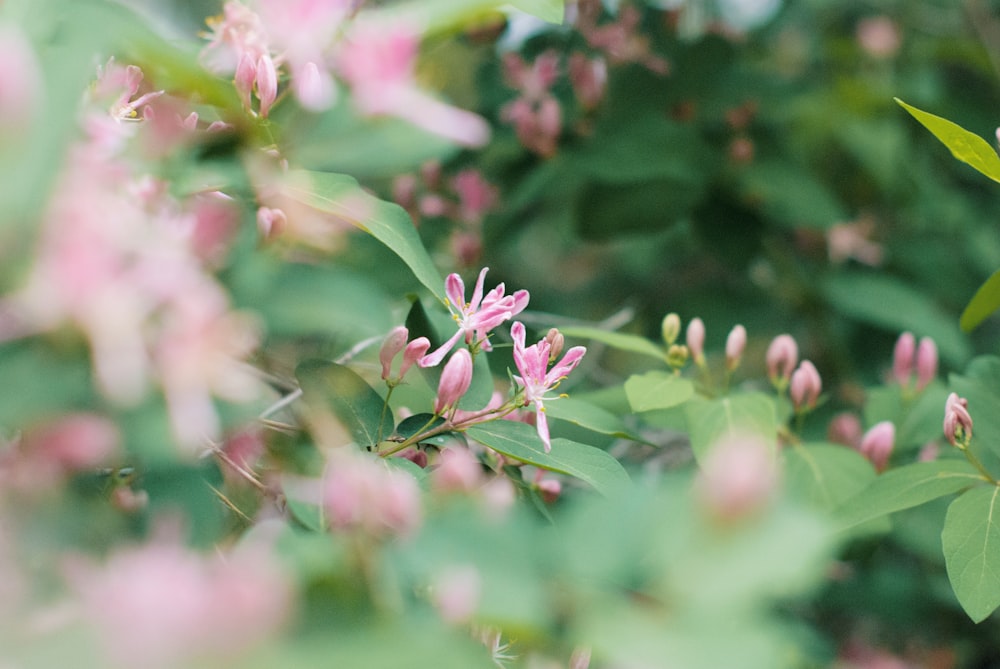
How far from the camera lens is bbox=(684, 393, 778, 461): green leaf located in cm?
66

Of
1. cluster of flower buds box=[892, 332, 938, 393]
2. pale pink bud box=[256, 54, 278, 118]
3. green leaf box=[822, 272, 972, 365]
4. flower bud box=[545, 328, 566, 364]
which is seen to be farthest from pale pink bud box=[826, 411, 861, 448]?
pale pink bud box=[256, 54, 278, 118]

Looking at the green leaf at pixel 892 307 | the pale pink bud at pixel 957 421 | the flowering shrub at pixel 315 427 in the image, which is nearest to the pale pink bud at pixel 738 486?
the flowering shrub at pixel 315 427

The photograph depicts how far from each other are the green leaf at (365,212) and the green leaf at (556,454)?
3.8 inches

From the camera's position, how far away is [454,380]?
20.7 inches

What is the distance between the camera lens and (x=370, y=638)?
28 centimetres

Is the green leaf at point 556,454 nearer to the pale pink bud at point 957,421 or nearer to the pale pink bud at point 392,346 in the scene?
the pale pink bud at point 392,346

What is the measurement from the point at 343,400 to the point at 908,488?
1.38 feet

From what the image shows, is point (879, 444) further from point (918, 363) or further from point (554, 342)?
point (554, 342)

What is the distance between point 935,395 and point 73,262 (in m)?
0.80

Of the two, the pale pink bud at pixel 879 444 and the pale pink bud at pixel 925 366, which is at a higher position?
the pale pink bud at pixel 925 366

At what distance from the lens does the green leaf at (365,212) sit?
432 mm

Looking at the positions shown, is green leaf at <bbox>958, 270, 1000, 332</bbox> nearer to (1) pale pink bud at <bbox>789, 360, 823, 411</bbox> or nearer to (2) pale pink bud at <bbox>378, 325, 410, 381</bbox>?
(1) pale pink bud at <bbox>789, 360, 823, 411</bbox>

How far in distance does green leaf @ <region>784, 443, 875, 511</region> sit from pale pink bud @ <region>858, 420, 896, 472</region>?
40 mm

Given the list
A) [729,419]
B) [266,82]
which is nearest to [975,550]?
[729,419]
